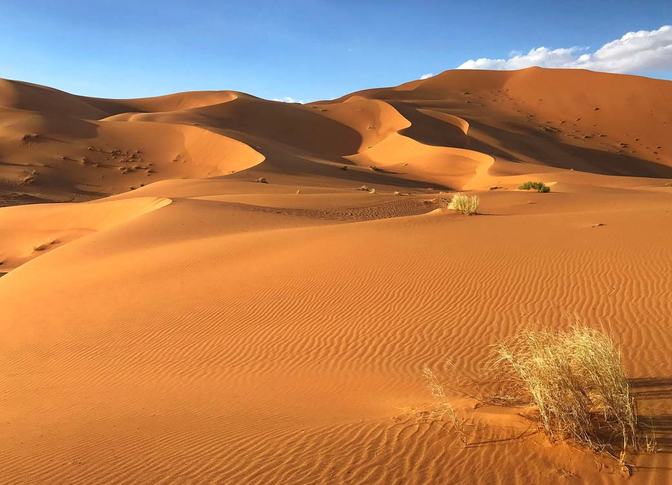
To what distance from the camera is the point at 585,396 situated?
4426mm

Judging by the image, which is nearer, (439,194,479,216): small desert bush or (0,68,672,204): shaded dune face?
(439,194,479,216): small desert bush

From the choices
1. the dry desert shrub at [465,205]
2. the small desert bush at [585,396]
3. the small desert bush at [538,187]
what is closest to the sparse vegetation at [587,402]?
the small desert bush at [585,396]

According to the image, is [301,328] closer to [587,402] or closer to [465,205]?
[587,402]

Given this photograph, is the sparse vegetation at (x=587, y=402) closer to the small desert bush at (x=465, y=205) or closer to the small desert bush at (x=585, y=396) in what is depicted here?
the small desert bush at (x=585, y=396)

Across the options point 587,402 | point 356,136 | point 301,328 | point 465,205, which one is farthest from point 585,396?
point 356,136

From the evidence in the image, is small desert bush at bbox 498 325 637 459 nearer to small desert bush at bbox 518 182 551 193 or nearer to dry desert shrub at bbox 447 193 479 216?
dry desert shrub at bbox 447 193 479 216

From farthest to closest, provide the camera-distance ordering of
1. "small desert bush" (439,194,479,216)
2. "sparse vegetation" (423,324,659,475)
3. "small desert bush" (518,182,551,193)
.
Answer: "small desert bush" (518,182,551,193), "small desert bush" (439,194,479,216), "sparse vegetation" (423,324,659,475)

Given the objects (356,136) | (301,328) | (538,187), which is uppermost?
(356,136)

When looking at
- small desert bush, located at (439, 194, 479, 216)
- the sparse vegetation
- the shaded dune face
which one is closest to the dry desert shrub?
small desert bush, located at (439, 194, 479, 216)

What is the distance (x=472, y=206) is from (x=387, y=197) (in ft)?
27.3

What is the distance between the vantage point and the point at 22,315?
36.1 feet

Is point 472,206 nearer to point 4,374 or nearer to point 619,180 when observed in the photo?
point 4,374

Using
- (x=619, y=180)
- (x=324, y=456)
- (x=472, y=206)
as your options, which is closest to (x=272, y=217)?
(x=472, y=206)

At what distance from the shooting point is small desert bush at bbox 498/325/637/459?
4148 millimetres
